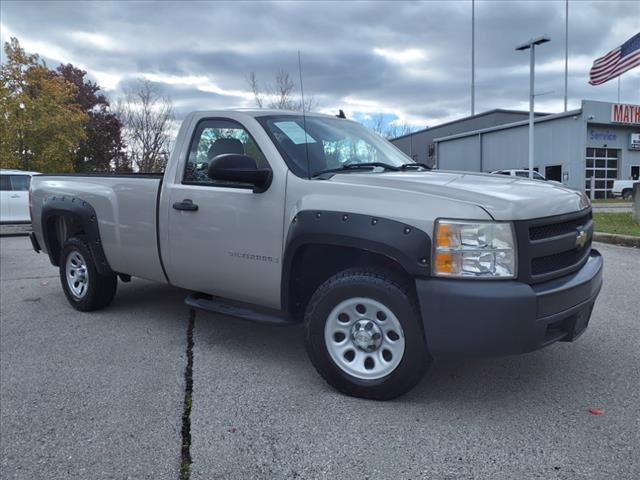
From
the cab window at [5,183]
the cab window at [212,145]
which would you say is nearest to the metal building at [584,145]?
the cab window at [5,183]

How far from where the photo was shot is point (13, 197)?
1373 cm

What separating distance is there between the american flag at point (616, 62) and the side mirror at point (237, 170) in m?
18.5

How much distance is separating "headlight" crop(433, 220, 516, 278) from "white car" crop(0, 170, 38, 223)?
1343 cm

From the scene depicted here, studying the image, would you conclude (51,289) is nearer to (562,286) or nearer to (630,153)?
(562,286)

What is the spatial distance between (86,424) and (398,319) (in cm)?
193

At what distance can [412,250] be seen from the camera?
303cm

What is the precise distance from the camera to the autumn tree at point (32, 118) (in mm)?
23094

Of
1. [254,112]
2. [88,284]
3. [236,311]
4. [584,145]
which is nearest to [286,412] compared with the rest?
[236,311]

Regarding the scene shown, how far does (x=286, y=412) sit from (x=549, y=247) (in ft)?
6.03

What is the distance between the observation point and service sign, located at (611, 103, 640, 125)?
3218cm

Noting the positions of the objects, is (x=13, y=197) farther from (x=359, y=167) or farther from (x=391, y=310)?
(x=391, y=310)

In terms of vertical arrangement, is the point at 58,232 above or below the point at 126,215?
below

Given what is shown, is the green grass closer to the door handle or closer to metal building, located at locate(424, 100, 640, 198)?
the door handle

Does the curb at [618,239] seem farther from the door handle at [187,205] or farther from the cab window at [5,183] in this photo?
Result: the cab window at [5,183]
